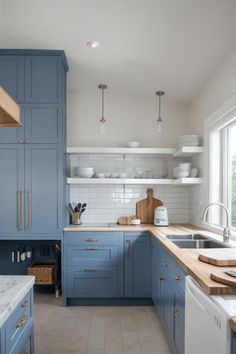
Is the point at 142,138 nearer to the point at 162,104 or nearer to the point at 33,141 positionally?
the point at 162,104

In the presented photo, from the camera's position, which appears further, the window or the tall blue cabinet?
the tall blue cabinet

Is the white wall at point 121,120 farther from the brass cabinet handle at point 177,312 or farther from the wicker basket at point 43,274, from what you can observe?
the brass cabinet handle at point 177,312

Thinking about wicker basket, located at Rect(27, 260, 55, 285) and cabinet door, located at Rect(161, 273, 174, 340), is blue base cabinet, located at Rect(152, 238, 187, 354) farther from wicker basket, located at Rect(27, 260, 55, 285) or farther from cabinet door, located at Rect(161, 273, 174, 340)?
wicker basket, located at Rect(27, 260, 55, 285)

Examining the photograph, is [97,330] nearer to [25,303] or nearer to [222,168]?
[25,303]

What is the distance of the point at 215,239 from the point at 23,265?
2.49 m

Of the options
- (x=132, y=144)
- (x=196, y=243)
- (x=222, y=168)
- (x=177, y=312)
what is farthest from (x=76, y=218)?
(x=177, y=312)

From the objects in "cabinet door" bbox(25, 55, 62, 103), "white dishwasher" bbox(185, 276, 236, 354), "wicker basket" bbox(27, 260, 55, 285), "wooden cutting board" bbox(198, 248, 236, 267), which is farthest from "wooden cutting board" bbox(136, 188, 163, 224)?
"white dishwasher" bbox(185, 276, 236, 354)

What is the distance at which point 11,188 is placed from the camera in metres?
3.25

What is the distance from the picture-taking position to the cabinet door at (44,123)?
3260 millimetres

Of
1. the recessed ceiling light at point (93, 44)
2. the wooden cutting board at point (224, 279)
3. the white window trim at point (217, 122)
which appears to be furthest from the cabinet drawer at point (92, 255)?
the recessed ceiling light at point (93, 44)

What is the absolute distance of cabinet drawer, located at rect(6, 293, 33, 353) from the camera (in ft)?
4.06

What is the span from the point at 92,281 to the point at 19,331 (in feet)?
6.70

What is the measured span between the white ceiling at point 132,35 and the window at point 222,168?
66 centimetres

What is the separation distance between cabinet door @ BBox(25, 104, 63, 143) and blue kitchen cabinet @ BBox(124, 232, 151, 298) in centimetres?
140
